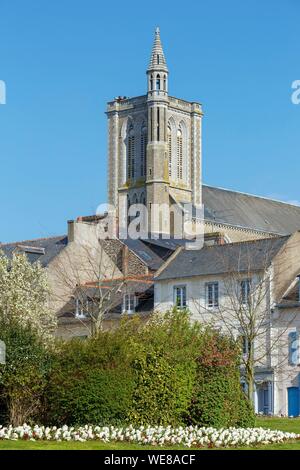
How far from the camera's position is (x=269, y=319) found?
5394 cm

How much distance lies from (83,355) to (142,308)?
29230 mm

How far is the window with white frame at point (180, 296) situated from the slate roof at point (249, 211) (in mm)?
70604

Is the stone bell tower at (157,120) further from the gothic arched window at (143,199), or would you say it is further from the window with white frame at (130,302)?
the window with white frame at (130,302)

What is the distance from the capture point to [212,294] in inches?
2216

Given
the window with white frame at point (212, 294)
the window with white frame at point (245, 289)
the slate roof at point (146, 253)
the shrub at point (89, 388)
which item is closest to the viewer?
the shrub at point (89, 388)

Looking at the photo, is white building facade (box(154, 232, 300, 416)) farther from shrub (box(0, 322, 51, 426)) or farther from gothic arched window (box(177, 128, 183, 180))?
gothic arched window (box(177, 128, 183, 180))

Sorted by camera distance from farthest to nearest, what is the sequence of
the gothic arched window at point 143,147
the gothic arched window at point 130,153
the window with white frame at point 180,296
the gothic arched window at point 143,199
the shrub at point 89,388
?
1. the gothic arched window at point 130,153
2. the gothic arched window at point 143,147
3. the gothic arched window at point 143,199
4. the window with white frame at point 180,296
5. the shrub at point 89,388

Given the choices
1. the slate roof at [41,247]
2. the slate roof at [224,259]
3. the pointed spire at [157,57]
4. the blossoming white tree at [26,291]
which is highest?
the pointed spire at [157,57]

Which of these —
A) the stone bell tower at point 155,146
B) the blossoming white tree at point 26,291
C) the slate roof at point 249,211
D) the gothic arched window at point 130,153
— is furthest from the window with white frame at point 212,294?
the gothic arched window at point 130,153

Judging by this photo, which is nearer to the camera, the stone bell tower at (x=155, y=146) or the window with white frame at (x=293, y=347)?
the window with white frame at (x=293, y=347)

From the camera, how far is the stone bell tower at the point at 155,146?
138750 mm

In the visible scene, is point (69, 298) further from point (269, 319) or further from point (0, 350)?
point (0, 350)

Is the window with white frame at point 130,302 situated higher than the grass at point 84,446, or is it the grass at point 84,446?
the window with white frame at point 130,302
